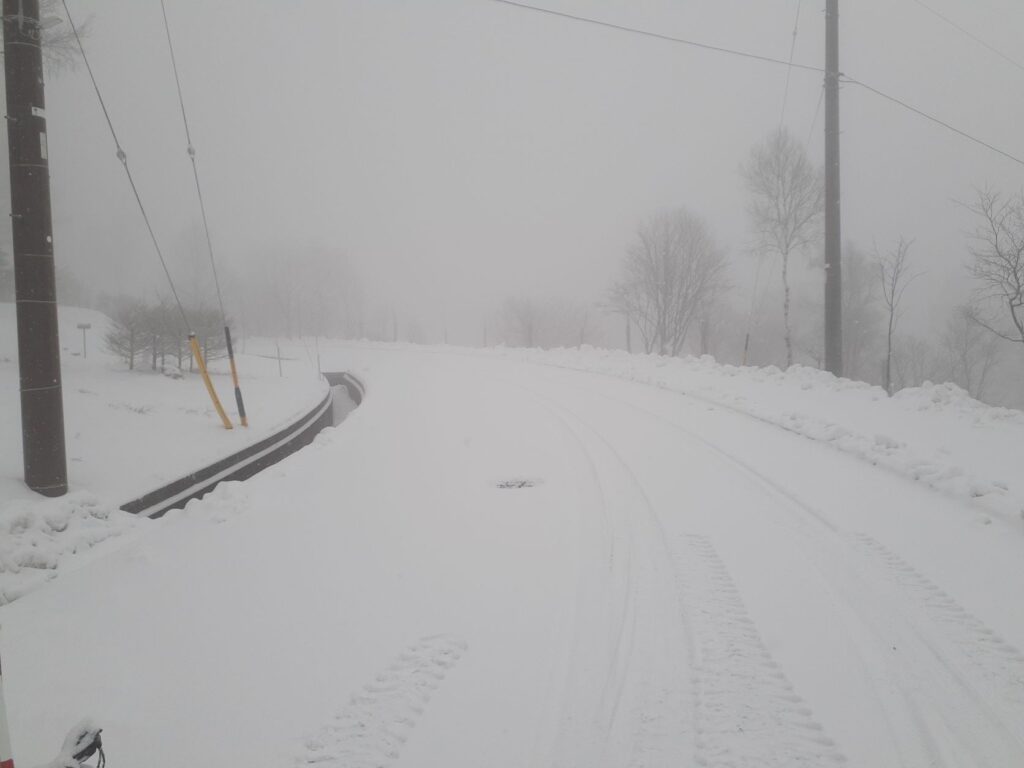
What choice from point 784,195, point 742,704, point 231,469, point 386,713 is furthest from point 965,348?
point 386,713

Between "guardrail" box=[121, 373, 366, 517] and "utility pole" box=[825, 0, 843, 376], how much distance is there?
38.2ft

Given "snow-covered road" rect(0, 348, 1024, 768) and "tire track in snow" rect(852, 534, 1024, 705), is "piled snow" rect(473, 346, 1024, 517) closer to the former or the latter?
"snow-covered road" rect(0, 348, 1024, 768)

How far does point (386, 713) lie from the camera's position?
8.36 ft

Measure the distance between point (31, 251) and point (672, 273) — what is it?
30329 mm

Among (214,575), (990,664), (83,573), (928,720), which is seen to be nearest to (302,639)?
(214,575)

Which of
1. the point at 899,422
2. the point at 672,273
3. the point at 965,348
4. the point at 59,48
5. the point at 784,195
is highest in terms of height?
the point at 784,195

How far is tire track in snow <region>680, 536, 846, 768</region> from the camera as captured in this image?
2.25 metres

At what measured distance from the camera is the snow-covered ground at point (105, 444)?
13.6 ft

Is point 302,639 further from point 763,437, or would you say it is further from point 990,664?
point 763,437

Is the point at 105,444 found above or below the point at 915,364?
below

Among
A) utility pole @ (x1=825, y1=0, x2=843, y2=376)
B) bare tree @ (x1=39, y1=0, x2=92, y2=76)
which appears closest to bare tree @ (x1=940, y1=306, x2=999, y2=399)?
utility pole @ (x1=825, y1=0, x2=843, y2=376)

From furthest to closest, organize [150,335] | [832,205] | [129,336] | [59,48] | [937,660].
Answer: [150,335]
[129,336]
[832,205]
[59,48]
[937,660]

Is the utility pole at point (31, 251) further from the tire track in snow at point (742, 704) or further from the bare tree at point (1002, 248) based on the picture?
the bare tree at point (1002, 248)

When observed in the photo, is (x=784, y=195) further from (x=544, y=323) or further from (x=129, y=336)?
(x=544, y=323)
